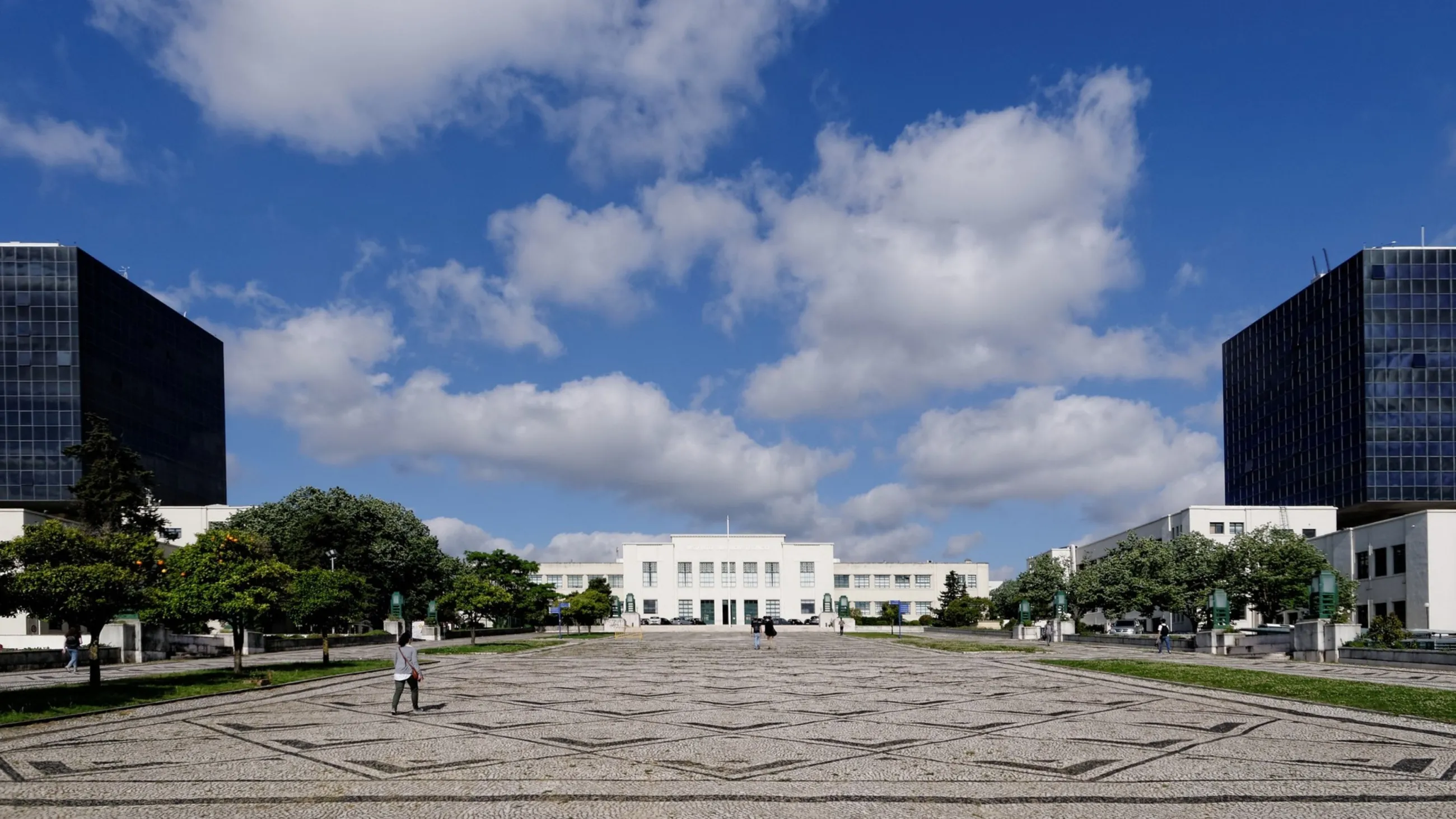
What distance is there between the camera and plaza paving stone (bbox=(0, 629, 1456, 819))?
40.0ft

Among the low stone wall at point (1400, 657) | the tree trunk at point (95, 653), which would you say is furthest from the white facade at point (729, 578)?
the tree trunk at point (95, 653)

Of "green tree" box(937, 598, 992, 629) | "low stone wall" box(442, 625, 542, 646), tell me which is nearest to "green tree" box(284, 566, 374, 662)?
"low stone wall" box(442, 625, 542, 646)

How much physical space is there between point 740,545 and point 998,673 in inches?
3949

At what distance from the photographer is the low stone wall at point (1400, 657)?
34.4 m

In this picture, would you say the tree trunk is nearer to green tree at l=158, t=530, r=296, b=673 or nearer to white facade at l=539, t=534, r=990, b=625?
green tree at l=158, t=530, r=296, b=673

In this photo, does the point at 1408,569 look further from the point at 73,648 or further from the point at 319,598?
the point at 73,648

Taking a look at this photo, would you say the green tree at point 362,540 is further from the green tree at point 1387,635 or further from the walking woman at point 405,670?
the green tree at point 1387,635

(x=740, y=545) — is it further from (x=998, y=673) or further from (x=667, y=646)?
(x=998, y=673)

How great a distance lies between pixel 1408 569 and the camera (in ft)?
234

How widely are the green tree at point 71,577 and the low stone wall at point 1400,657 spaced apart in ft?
122

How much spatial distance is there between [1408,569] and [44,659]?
248 ft

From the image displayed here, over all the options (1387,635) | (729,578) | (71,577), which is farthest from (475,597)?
(729,578)

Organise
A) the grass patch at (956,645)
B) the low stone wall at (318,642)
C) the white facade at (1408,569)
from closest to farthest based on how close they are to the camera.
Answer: the grass patch at (956,645)
the low stone wall at (318,642)
the white facade at (1408,569)

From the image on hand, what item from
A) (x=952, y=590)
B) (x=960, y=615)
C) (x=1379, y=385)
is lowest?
(x=952, y=590)
